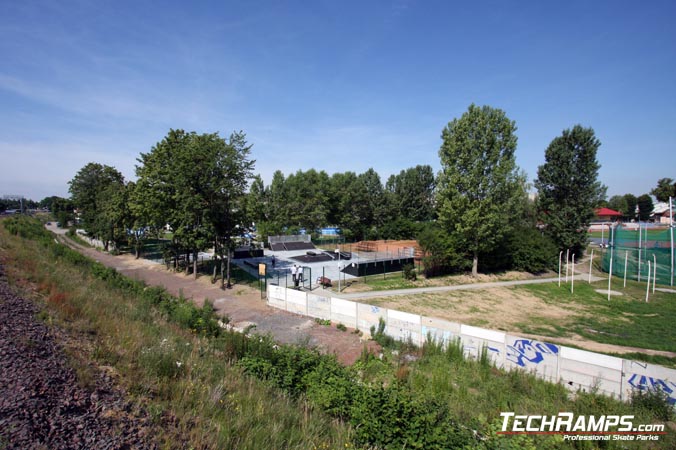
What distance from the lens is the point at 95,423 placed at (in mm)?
3998

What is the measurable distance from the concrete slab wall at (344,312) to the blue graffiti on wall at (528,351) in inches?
294

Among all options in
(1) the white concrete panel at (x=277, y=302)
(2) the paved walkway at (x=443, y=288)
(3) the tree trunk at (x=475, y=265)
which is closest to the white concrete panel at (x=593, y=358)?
(2) the paved walkway at (x=443, y=288)

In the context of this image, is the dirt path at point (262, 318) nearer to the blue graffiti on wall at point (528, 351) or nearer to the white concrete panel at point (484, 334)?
the white concrete panel at point (484, 334)

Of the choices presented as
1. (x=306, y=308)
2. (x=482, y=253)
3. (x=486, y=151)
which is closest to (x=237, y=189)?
(x=306, y=308)

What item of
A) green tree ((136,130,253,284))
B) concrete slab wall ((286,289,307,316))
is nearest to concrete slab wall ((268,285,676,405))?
concrete slab wall ((286,289,307,316))

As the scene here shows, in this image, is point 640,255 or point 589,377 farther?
point 640,255

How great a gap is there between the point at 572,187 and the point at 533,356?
38.0m

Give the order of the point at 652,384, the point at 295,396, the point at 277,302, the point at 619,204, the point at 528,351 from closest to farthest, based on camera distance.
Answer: the point at 295,396 < the point at 652,384 < the point at 528,351 < the point at 277,302 < the point at 619,204

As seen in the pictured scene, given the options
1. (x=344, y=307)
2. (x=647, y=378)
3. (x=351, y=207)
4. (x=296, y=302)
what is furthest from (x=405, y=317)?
(x=351, y=207)

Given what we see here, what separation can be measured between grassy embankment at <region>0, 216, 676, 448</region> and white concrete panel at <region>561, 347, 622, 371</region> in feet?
3.51

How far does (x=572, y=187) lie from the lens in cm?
4022

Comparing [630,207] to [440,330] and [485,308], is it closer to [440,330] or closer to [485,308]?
[485,308]

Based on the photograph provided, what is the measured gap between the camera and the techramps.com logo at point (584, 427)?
734 centimetres

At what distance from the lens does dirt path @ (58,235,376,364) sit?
14656 mm
